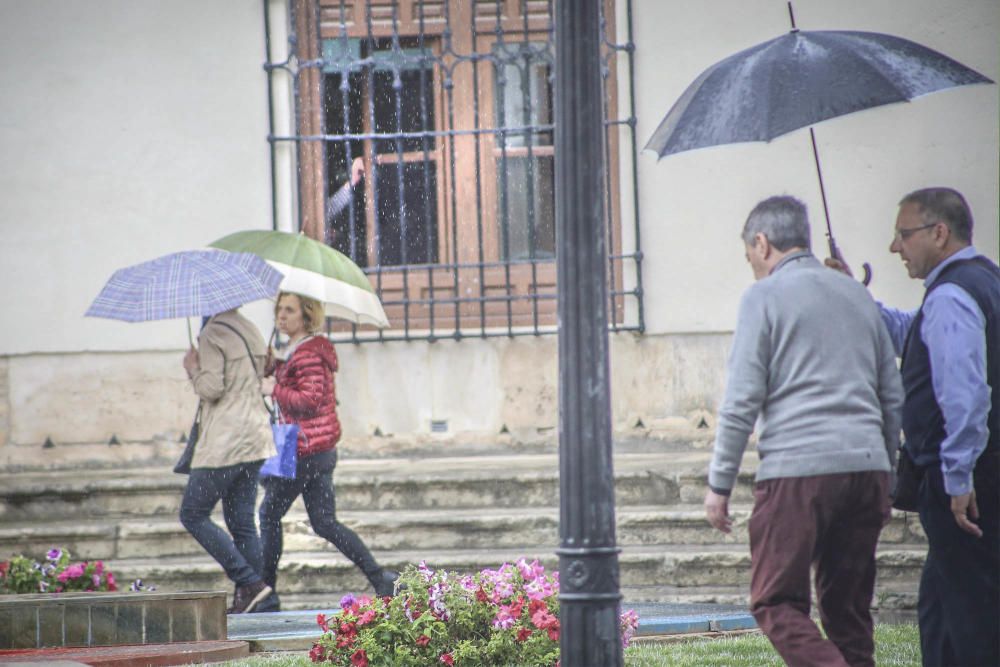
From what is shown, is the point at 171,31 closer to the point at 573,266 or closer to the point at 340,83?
the point at 340,83

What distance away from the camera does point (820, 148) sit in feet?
34.9

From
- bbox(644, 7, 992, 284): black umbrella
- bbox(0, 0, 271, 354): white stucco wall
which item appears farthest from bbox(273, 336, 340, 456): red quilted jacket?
bbox(0, 0, 271, 354): white stucco wall

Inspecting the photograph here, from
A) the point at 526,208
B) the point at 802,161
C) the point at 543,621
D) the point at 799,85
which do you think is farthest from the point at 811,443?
the point at 526,208

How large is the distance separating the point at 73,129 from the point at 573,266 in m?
7.86

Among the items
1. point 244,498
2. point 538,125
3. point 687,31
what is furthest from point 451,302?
point 244,498

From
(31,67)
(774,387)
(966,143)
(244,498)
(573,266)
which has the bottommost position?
(244,498)

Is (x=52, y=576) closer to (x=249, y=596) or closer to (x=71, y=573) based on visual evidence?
(x=71, y=573)

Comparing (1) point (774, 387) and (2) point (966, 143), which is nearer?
(1) point (774, 387)

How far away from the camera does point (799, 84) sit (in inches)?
207

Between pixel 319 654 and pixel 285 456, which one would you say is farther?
pixel 285 456

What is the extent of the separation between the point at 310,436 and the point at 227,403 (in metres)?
0.45

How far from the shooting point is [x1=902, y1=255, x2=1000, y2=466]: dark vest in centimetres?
494

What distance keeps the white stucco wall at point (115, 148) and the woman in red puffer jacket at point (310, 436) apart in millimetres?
2989

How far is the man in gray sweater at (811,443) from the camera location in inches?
178
